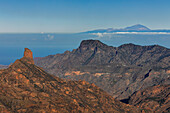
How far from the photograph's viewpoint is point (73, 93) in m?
123

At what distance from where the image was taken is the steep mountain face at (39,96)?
3452 inches

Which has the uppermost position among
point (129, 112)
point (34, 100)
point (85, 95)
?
point (34, 100)

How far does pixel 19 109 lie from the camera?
82.9m

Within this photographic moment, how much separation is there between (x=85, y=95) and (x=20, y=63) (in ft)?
111

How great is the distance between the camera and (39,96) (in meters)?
97.4

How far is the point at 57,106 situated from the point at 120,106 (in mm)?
57449

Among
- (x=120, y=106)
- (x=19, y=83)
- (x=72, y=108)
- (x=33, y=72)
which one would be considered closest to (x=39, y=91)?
(x=19, y=83)

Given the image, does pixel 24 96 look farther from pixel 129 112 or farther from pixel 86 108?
pixel 129 112

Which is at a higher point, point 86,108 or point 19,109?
point 19,109

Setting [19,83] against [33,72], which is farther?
[33,72]

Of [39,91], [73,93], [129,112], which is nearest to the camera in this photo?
[39,91]

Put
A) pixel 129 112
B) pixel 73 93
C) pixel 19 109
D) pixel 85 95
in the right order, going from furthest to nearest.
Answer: pixel 129 112 < pixel 85 95 < pixel 73 93 < pixel 19 109

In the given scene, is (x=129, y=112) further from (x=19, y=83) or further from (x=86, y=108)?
(x=19, y=83)

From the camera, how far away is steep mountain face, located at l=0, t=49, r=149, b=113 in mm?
87688
